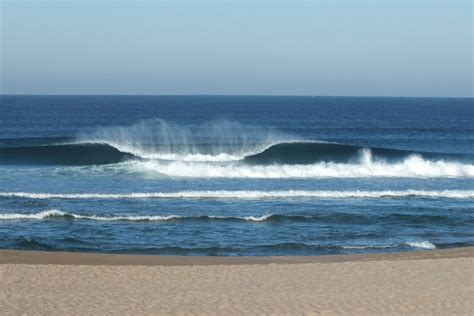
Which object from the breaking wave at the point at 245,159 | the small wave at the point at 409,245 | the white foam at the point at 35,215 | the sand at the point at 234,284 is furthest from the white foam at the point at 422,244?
the breaking wave at the point at 245,159

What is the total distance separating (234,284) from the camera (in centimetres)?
1112

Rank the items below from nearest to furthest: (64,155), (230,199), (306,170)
Result: (230,199) < (306,170) < (64,155)

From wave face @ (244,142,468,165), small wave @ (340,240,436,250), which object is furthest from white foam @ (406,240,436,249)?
A: wave face @ (244,142,468,165)

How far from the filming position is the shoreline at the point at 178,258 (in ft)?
43.8

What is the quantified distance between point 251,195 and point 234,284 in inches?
423

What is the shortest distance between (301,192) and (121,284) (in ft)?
39.3

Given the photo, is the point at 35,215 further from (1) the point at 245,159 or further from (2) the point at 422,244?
(1) the point at 245,159

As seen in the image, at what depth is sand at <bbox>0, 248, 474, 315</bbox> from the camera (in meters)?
9.57

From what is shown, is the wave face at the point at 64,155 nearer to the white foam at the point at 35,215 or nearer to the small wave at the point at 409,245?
the white foam at the point at 35,215

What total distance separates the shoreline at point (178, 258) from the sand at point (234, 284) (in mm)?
18

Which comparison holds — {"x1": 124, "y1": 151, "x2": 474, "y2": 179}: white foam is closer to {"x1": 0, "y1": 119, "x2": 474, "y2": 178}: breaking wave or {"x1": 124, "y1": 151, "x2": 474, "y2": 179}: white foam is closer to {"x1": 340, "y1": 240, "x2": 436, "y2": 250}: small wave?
{"x1": 0, "y1": 119, "x2": 474, "y2": 178}: breaking wave

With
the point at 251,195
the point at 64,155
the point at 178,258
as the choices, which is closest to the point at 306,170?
the point at 251,195

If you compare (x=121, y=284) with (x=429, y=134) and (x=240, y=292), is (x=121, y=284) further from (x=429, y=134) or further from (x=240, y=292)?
(x=429, y=134)

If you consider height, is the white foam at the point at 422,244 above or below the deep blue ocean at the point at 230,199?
below
